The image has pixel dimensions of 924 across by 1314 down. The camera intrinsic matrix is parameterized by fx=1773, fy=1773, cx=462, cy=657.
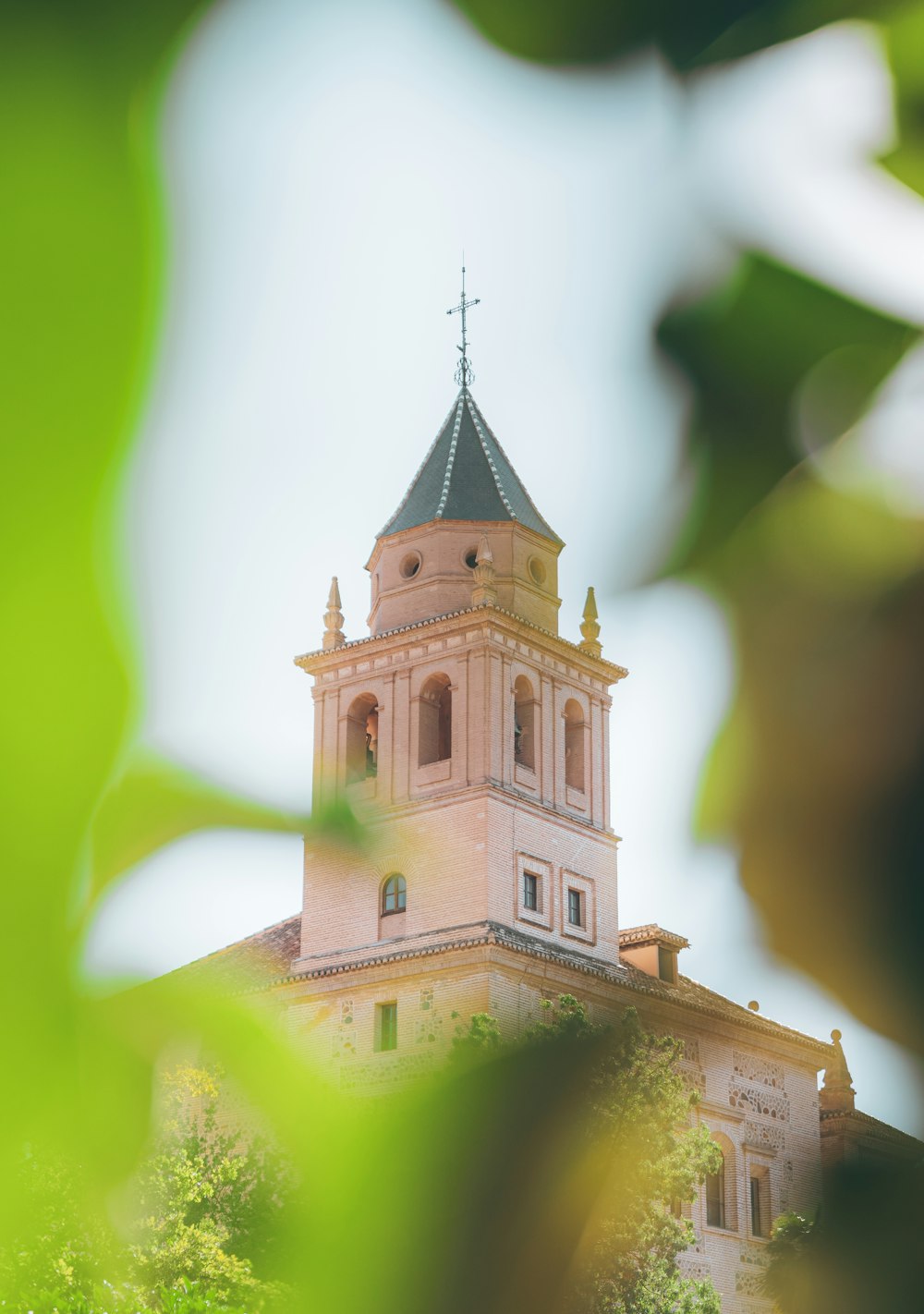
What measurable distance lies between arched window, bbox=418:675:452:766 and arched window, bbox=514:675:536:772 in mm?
1083

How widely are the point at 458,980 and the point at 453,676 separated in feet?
17.7

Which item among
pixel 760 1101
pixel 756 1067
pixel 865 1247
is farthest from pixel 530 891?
pixel 865 1247

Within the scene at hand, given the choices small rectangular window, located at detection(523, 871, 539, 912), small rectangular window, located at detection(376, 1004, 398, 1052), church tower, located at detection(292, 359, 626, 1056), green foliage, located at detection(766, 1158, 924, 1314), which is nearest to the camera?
green foliage, located at detection(766, 1158, 924, 1314)

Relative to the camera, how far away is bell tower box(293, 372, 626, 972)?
26531mm

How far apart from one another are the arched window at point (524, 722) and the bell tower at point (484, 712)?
1.3 inches

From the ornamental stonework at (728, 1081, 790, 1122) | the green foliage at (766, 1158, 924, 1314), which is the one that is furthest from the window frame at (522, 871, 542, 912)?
the green foliage at (766, 1158, 924, 1314)

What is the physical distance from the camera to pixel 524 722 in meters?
28.6

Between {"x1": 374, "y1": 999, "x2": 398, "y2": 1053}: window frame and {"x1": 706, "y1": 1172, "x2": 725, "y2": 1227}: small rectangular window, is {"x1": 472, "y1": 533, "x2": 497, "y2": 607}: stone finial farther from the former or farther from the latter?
{"x1": 706, "y1": 1172, "x2": 725, "y2": 1227}: small rectangular window

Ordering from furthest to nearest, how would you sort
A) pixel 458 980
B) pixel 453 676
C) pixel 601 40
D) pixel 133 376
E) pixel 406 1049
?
1. pixel 453 676
2. pixel 458 980
3. pixel 406 1049
4. pixel 601 40
5. pixel 133 376

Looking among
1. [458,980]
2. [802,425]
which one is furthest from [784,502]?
[458,980]

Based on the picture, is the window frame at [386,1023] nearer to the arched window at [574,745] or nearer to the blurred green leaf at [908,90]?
the arched window at [574,745]

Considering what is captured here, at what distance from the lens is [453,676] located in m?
28.0

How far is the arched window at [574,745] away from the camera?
2920 centimetres

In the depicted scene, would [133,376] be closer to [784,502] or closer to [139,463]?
[139,463]
